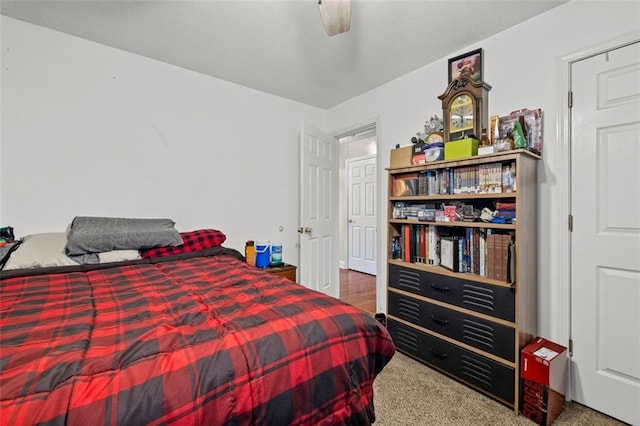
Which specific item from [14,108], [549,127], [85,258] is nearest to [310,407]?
[85,258]

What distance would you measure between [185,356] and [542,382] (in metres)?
1.82

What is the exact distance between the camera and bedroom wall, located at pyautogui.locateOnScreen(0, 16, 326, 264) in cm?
209

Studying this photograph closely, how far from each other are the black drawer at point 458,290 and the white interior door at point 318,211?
1104mm

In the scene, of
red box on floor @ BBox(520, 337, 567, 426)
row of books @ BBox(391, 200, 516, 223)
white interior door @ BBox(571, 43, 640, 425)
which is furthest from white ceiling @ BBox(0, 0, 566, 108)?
red box on floor @ BBox(520, 337, 567, 426)

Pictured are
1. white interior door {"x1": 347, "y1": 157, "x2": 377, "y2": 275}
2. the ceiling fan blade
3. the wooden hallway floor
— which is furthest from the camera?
white interior door {"x1": 347, "y1": 157, "x2": 377, "y2": 275}

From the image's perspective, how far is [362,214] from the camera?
17.6ft

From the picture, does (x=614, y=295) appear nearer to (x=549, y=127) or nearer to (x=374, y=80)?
(x=549, y=127)

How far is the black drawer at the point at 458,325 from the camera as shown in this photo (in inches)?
70.1

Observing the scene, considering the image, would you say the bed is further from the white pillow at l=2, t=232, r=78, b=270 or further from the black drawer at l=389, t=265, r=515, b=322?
the black drawer at l=389, t=265, r=515, b=322

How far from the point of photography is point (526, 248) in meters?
1.82

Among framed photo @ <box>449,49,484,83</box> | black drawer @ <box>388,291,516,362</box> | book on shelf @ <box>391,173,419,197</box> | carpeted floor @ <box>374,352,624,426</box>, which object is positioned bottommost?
carpeted floor @ <box>374,352,624,426</box>

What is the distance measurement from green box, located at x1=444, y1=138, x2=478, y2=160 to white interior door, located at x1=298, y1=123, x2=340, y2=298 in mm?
1523

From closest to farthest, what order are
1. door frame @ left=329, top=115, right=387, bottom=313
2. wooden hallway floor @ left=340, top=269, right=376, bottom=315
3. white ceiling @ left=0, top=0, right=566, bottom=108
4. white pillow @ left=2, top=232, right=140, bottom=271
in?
1. white pillow @ left=2, top=232, right=140, bottom=271
2. white ceiling @ left=0, top=0, right=566, bottom=108
3. door frame @ left=329, top=115, right=387, bottom=313
4. wooden hallway floor @ left=340, top=269, right=376, bottom=315

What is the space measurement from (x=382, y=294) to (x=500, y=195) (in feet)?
5.29
